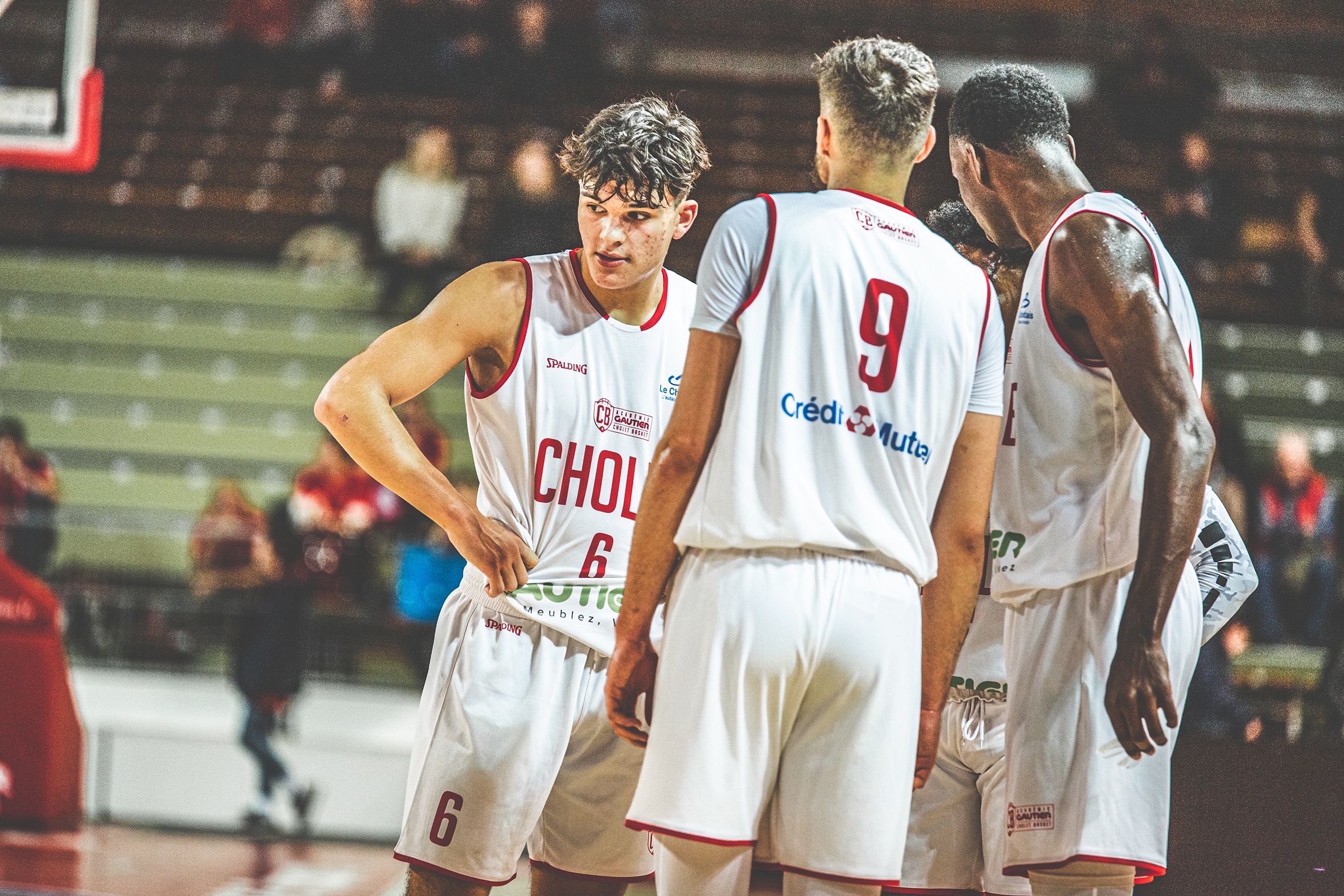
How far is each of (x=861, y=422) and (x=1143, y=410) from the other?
22.8 inches

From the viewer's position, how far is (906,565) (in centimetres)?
257

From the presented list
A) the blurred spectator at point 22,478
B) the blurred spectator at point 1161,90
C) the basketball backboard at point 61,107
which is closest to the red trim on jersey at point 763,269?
the basketball backboard at point 61,107

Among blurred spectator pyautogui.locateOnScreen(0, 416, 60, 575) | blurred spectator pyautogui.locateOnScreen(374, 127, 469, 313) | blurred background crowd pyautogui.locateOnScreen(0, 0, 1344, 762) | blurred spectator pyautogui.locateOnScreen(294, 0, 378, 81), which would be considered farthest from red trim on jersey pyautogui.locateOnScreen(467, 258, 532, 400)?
blurred spectator pyautogui.locateOnScreen(294, 0, 378, 81)

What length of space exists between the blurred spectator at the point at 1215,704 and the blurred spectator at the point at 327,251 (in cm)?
882

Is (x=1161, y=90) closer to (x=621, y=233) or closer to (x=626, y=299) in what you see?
(x=626, y=299)

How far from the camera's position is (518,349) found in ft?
10.8

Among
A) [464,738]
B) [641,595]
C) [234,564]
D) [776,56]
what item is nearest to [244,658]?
[234,564]

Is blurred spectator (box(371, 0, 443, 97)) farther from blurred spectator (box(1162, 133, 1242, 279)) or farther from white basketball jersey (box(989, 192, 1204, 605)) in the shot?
white basketball jersey (box(989, 192, 1204, 605))

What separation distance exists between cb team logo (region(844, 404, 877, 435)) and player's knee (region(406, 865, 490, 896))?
55.9 inches

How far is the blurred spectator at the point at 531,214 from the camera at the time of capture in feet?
33.8

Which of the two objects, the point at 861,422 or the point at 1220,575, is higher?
the point at 861,422

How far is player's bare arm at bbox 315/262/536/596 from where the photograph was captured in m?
3.12

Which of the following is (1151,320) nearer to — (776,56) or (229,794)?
(229,794)

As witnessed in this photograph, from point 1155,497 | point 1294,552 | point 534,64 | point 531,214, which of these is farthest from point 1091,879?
point 534,64
